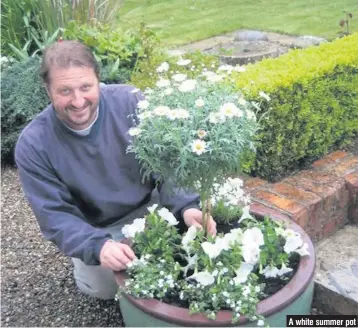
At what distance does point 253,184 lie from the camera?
3432mm

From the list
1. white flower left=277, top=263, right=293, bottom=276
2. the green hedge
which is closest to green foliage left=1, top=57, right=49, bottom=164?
the green hedge

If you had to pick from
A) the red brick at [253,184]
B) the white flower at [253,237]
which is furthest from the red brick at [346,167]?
the white flower at [253,237]

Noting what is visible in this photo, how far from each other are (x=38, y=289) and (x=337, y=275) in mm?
1604

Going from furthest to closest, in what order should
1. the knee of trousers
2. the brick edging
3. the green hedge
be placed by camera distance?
the green hedge, the brick edging, the knee of trousers

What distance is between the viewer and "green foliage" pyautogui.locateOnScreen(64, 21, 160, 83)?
4.96m

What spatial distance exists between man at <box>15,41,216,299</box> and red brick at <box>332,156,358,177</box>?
1.30 m

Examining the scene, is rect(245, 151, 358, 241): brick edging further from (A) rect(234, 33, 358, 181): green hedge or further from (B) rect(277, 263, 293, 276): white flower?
(B) rect(277, 263, 293, 276): white flower

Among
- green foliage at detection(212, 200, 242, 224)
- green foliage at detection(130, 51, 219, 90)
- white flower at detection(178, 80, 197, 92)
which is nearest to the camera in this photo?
white flower at detection(178, 80, 197, 92)

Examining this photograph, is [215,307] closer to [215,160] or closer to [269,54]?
[215,160]

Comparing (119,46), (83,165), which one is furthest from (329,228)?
(119,46)

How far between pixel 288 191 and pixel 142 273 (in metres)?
1.35

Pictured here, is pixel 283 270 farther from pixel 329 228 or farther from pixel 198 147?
pixel 329 228

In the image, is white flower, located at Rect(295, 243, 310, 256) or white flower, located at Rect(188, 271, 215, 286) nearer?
white flower, located at Rect(188, 271, 215, 286)

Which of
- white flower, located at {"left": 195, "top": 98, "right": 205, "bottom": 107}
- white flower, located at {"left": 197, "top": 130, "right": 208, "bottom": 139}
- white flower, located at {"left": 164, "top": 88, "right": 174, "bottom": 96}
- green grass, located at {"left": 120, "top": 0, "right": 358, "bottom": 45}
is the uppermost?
white flower, located at {"left": 164, "top": 88, "right": 174, "bottom": 96}
